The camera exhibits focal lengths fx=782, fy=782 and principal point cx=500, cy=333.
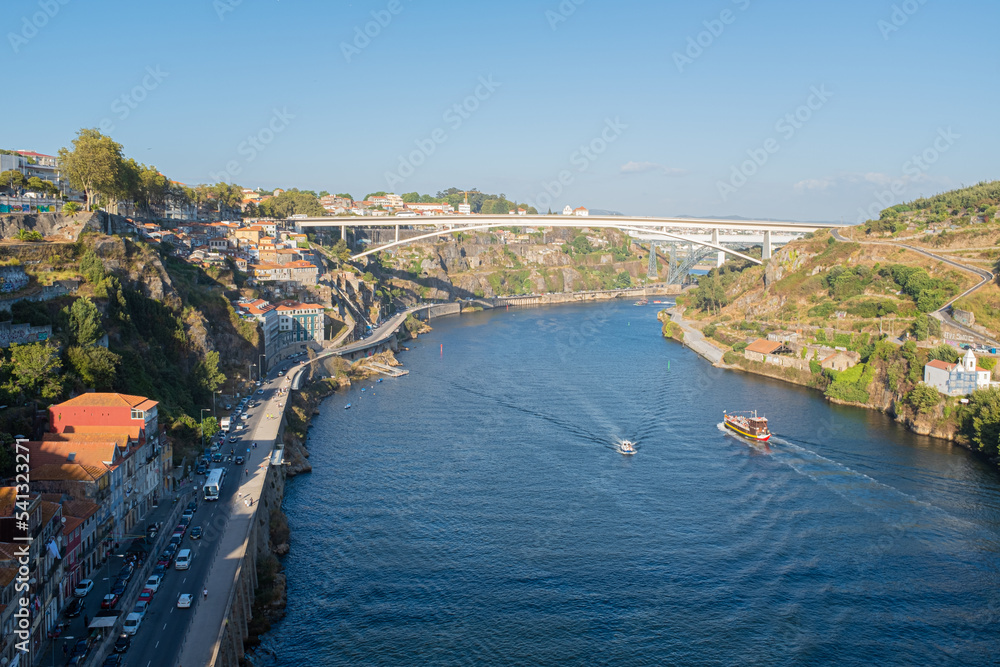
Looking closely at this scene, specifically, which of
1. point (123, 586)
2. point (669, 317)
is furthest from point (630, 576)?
point (669, 317)

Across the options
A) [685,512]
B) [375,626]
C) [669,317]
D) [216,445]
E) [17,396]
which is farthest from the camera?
[669,317]

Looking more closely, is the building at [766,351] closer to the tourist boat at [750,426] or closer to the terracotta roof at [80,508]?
the tourist boat at [750,426]

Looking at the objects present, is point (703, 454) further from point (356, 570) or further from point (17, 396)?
point (17, 396)

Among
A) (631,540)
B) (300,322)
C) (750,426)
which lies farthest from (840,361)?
(300,322)

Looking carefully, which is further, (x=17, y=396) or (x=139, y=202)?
(x=139, y=202)

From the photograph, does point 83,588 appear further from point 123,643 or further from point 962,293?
point 962,293

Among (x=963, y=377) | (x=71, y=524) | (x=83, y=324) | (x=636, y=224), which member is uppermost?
(x=636, y=224)

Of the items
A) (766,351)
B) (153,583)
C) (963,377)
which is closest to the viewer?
(153,583)
